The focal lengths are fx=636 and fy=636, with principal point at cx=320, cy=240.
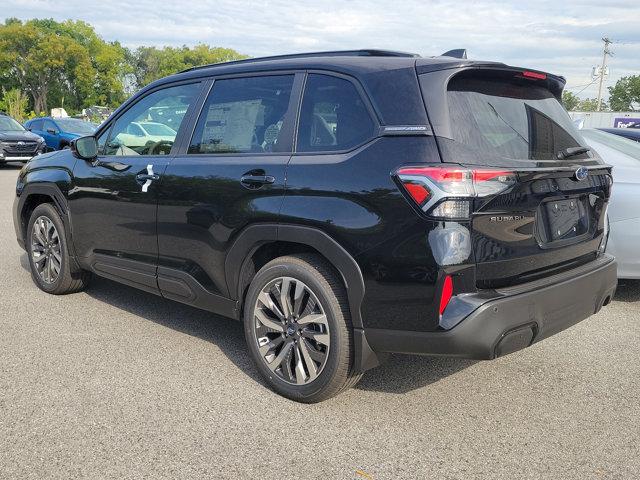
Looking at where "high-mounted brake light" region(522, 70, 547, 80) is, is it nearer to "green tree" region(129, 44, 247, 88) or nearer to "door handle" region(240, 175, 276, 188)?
"door handle" region(240, 175, 276, 188)

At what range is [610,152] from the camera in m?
5.73

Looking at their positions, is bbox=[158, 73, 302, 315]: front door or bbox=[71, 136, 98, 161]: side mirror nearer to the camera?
Result: bbox=[158, 73, 302, 315]: front door

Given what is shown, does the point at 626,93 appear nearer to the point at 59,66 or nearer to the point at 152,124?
the point at 59,66

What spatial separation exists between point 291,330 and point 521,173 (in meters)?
1.47

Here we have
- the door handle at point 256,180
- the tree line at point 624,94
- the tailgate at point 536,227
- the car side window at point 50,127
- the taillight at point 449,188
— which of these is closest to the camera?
the taillight at point 449,188

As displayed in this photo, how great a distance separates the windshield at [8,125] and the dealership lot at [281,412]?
1598 cm

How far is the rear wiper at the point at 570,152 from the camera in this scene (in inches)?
136

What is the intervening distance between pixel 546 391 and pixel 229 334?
2.19m

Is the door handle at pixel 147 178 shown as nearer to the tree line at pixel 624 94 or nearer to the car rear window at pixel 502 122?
the car rear window at pixel 502 122

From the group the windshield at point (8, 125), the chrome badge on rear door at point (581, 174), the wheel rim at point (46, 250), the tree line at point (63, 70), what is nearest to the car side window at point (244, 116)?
the chrome badge on rear door at point (581, 174)

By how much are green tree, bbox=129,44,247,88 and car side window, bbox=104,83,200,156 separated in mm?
91660

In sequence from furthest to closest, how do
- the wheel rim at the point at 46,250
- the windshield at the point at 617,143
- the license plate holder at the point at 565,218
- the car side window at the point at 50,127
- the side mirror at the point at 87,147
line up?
the car side window at the point at 50,127, the windshield at the point at 617,143, the wheel rim at the point at 46,250, the side mirror at the point at 87,147, the license plate holder at the point at 565,218

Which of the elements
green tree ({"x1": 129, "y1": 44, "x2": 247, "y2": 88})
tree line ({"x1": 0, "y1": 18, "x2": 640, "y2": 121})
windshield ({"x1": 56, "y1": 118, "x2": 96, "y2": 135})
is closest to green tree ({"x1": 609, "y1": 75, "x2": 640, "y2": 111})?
tree line ({"x1": 0, "y1": 18, "x2": 640, "y2": 121})

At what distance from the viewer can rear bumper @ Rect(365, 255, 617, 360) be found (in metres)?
2.94
